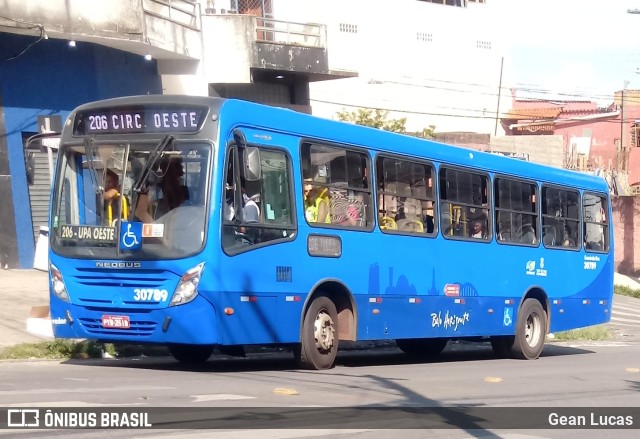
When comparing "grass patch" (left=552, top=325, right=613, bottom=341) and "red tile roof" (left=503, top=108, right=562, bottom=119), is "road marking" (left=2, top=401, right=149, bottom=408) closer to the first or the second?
"grass patch" (left=552, top=325, right=613, bottom=341)

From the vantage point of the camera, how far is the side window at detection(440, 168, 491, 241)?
51.8 ft

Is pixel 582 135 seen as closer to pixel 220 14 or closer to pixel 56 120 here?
pixel 220 14

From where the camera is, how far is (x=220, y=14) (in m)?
27.4

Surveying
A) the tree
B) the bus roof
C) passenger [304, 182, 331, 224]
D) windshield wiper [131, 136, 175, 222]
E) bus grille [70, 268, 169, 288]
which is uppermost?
the tree

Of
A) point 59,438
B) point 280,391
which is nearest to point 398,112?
point 280,391

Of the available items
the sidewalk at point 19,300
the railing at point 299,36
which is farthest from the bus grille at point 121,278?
the railing at point 299,36

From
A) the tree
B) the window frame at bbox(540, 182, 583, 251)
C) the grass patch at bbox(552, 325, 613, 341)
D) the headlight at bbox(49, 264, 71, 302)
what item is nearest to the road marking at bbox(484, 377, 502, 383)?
the headlight at bbox(49, 264, 71, 302)

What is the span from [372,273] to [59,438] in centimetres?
735

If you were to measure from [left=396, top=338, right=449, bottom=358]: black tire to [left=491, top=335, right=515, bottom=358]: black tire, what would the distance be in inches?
34.4

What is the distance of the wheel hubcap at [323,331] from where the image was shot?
13.0 m

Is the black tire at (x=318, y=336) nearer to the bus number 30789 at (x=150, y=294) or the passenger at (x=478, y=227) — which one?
the bus number 30789 at (x=150, y=294)

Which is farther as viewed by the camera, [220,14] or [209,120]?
[220,14]

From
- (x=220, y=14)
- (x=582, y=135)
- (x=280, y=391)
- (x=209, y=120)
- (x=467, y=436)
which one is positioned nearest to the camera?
(x=467, y=436)

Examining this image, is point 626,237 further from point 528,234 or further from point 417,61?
point 528,234
